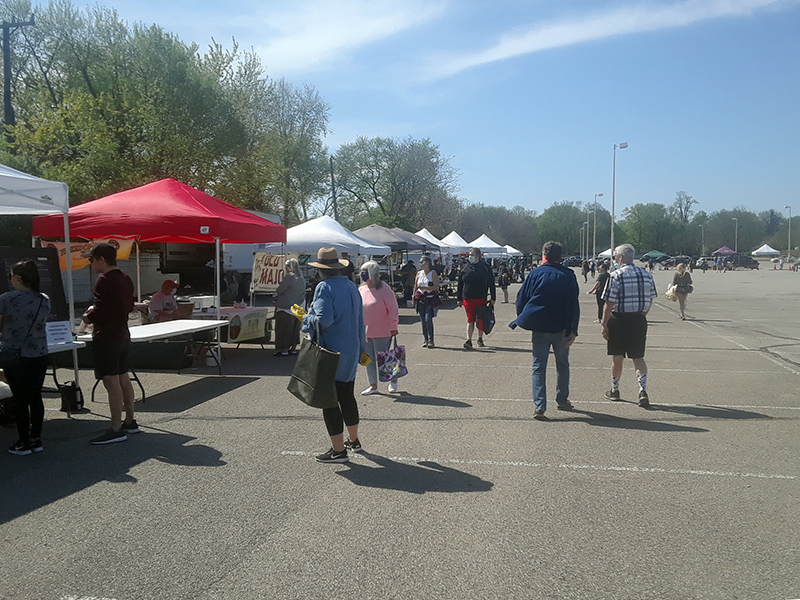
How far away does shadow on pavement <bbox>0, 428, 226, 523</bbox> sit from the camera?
487 cm

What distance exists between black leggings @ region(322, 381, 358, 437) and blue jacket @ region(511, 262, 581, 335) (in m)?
2.40

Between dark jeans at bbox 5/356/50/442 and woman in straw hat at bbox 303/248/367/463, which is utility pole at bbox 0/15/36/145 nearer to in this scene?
dark jeans at bbox 5/356/50/442

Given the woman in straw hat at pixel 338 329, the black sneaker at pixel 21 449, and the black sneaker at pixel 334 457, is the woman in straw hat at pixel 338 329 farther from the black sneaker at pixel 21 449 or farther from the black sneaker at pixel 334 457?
the black sneaker at pixel 21 449

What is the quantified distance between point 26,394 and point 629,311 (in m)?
6.19

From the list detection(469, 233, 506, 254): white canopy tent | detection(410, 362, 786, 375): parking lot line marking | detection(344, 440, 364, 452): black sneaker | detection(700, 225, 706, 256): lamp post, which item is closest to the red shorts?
detection(410, 362, 786, 375): parking lot line marking

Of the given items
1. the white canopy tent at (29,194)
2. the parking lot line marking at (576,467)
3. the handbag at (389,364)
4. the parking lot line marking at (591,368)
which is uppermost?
the white canopy tent at (29,194)

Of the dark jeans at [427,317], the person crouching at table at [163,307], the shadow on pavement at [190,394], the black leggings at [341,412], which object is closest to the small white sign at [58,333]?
the shadow on pavement at [190,394]

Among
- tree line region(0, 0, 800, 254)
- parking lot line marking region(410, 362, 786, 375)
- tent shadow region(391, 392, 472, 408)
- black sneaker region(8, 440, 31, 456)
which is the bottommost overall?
parking lot line marking region(410, 362, 786, 375)

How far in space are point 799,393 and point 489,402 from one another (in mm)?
4009

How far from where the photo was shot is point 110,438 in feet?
20.4

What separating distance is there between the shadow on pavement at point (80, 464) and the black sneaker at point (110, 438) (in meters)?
0.05

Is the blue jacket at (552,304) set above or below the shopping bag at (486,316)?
above

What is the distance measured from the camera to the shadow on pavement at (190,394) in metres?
7.84

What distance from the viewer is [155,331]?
9.09 meters
